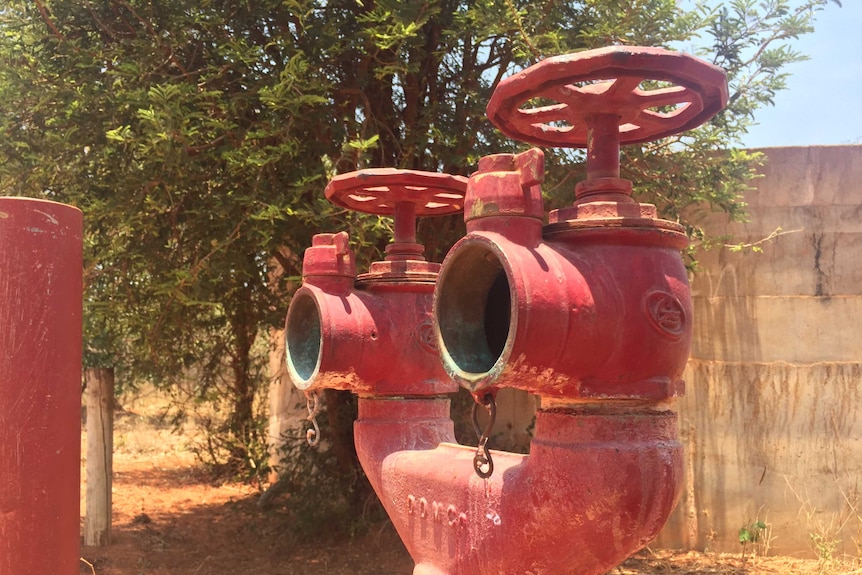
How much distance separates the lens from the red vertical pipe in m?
1.92

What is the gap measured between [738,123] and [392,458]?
3.19m

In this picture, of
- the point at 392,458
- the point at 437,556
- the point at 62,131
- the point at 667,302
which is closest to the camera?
the point at 667,302

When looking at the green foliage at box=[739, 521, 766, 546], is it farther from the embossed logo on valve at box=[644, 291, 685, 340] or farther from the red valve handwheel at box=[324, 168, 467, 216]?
the embossed logo on valve at box=[644, 291, 685, 340]

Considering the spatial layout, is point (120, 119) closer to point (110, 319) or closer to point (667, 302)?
point (110, 319)

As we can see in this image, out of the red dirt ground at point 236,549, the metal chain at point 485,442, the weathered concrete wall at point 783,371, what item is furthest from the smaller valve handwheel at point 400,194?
the weathered concrete wall at point 783,371

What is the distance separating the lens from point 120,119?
429cm

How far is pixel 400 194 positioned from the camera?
2609 mm

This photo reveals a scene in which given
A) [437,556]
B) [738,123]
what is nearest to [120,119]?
[437,556]

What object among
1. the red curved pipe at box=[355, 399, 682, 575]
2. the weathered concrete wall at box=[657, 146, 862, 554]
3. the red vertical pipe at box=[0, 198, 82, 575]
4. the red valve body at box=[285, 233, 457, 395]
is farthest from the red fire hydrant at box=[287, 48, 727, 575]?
the weathered concrete wall at box=[657, 146, 862, 554]

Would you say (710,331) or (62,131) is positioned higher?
(62,131)

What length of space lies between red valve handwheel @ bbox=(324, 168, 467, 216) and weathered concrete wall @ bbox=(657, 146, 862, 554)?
2.79 meters

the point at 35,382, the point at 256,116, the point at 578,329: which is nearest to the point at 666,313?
the point at 578,329

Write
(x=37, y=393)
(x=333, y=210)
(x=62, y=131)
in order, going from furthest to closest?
1. (x=62, y=131)
2. (x=333, y=210)
3. (x=37, y=393)

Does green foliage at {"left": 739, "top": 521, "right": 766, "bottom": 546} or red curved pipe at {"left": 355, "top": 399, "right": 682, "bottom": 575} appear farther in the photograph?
green foliage at {"left": 739, "top": 521, "right": 766, "bottom": 546}
